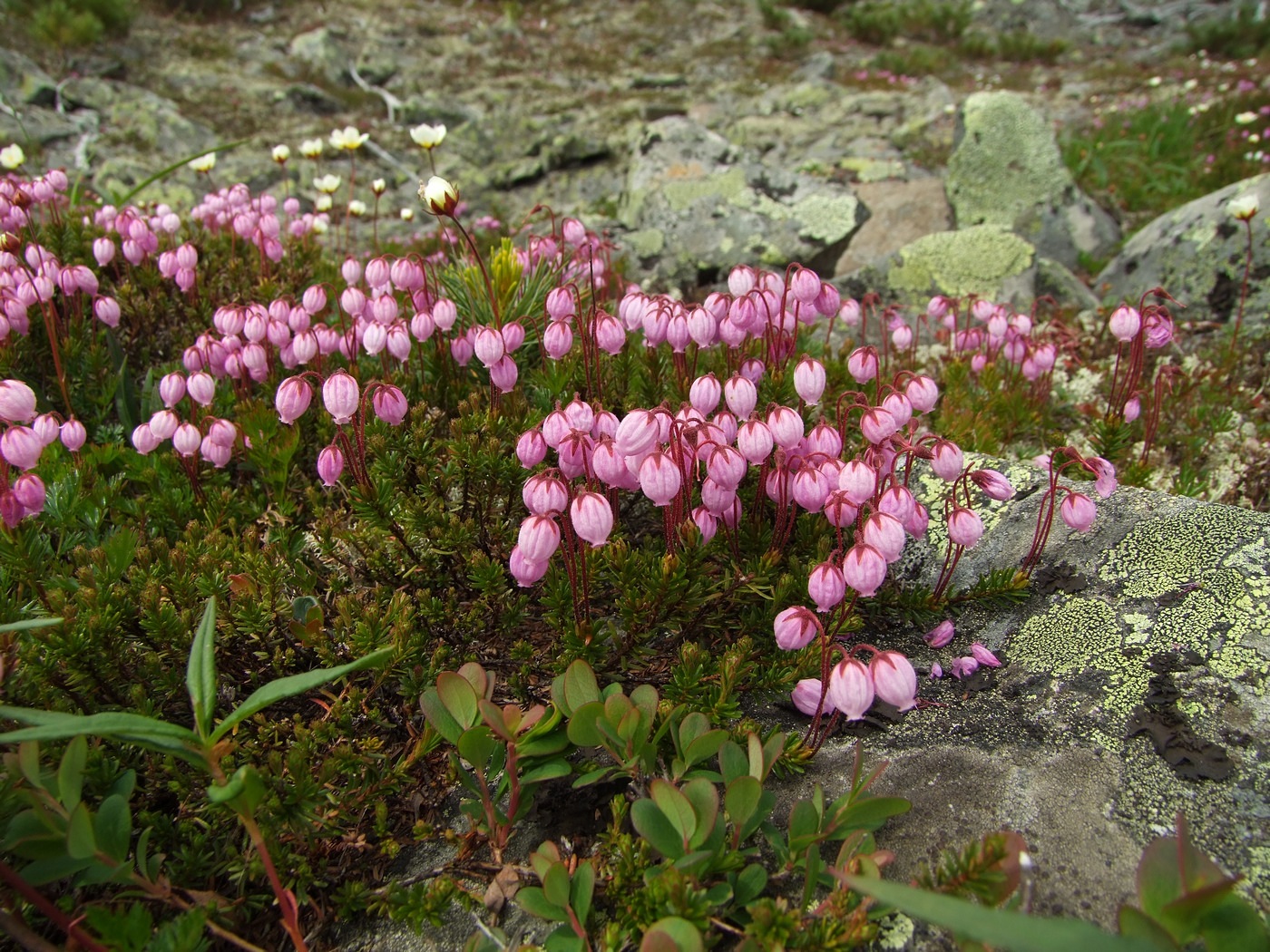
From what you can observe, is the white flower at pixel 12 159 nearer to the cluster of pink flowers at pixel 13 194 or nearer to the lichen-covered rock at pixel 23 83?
the cluster of pink flowers at pixel 13 194

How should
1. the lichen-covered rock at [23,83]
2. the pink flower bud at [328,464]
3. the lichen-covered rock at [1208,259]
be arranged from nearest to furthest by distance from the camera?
the pink flower bud at [328,464] < the lichen-covered rock at [1208,259] < the lichen-covered rock at [23,83]

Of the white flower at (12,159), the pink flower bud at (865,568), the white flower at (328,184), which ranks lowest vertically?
the pink flower bud at (865,568)

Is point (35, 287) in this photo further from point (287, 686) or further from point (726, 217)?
point (726, 217)

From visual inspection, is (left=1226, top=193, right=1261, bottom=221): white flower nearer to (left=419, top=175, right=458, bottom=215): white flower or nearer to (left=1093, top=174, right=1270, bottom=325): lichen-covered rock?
(left=1093, top=174, right=1270, bottom=325): lichen-covered rock

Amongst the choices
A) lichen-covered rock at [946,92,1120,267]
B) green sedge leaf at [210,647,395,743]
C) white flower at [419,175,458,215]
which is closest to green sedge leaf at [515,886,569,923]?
green sedge leaf at [210,647,395,743]

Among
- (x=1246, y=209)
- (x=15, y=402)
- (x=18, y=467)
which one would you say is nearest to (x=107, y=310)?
(x=15, y=402)

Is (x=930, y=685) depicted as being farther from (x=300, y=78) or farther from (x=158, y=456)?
(x=300, y=78)

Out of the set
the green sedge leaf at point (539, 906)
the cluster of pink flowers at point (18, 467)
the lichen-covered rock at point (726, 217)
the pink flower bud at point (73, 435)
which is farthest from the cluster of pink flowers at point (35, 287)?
the lichen-covered rock at point (726, 217)

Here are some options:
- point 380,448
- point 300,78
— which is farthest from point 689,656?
point 300,78
